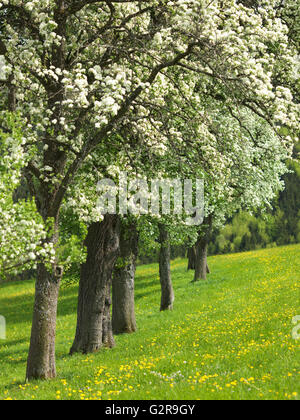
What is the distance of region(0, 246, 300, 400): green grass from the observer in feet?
34.8

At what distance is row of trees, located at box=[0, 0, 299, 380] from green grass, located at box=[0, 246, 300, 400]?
2.30m

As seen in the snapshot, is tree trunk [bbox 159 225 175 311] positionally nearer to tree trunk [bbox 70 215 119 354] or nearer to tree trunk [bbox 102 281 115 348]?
tree trunk [bbox 102 281 115 348]

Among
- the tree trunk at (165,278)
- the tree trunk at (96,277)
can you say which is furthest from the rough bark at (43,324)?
the tree trunk at (165,278)

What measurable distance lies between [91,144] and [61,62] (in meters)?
2.61

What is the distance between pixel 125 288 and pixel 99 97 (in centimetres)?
1127

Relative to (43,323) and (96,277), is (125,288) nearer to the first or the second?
(96,277)

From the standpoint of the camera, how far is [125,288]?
22.6 metres

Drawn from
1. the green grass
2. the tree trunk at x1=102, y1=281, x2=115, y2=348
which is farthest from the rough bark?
the tree trunk at x1=102, y1=281, x2=115, y2=348

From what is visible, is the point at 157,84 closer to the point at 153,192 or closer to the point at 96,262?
the point at 153,192

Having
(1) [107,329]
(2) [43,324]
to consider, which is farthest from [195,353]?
(1) [107,329]

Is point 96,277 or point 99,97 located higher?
point 99,97

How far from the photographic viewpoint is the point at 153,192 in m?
15.9

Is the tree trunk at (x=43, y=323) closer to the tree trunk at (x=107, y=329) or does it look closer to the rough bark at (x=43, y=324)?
the rough bark at (x=43, y=324)

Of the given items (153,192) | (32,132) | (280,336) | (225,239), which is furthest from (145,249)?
(225,239)
